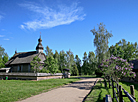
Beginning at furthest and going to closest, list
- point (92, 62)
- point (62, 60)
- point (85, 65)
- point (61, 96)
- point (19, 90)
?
point (85, 65)
point (92, 62)
point (62, 60)
point (19, 90)
point (61, 96)

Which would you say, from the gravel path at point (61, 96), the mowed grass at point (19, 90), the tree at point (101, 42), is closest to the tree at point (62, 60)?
the tree at point (101, 42)

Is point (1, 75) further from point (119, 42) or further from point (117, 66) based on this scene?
point (119, 42)

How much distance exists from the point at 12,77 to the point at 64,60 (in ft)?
85.2

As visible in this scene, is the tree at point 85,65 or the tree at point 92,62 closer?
the tree at point 92,62

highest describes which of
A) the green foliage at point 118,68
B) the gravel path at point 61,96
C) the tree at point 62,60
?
the tree at point 62,60

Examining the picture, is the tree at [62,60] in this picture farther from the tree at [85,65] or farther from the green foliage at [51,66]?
the green foliage at [51,66]

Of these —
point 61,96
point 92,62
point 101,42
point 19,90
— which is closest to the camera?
point 61,96

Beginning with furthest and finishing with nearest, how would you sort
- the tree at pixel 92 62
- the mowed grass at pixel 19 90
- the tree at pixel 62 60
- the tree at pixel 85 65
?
the tree at pixel 85 65 < the tree at pixel 92 62 < the tree at pixel 62 60 < the mowed grass at pixel 19 90

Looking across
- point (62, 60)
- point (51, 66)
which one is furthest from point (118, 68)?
point (62, 60)

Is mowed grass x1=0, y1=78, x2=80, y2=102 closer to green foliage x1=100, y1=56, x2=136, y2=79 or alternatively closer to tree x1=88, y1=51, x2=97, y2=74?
green foliage x1=100, y1=56, x2=136, y2=79

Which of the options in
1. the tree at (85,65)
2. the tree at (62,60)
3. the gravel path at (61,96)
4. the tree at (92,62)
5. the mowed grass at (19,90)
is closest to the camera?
the gravel path at (61,96)

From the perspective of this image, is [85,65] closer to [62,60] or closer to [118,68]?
[62,60]

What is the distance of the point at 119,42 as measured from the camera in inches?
1672

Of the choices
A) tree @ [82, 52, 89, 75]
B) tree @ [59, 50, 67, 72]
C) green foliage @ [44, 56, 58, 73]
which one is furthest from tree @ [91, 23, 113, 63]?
tree @ [82, 52, 89, 75]
